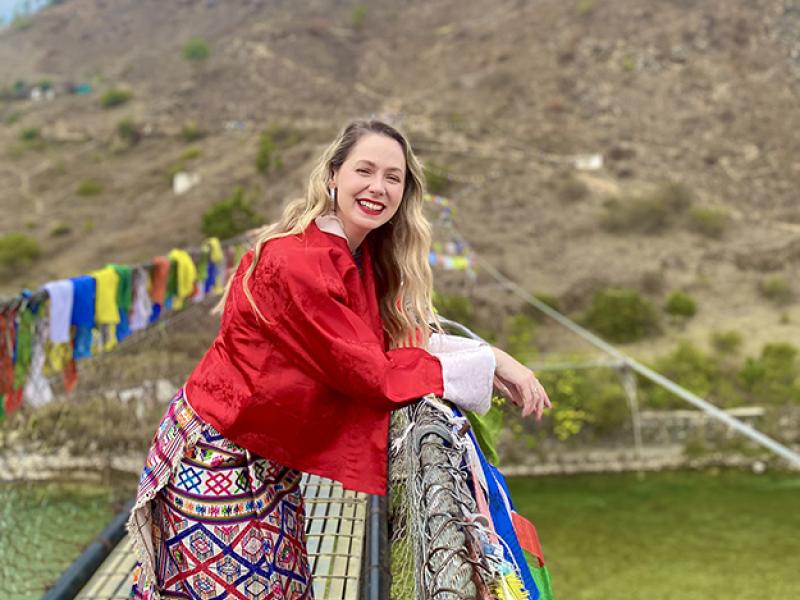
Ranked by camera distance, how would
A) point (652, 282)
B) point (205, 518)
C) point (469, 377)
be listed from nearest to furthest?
point (469, 377) < point (205, 518) < point (652, 282)

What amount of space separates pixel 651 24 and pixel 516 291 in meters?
25.6

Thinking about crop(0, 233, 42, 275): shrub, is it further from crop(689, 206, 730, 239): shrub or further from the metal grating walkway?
the metal grating walkway

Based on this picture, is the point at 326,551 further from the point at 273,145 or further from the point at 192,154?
the point at 192,154

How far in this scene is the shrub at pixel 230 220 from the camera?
2092 centimetres

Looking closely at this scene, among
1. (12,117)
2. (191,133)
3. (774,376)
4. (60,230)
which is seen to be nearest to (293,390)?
(774,376)

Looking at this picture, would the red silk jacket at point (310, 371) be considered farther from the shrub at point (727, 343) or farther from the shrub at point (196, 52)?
the shrub at point (196, 52)

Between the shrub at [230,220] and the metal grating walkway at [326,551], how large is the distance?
18629 millimetres

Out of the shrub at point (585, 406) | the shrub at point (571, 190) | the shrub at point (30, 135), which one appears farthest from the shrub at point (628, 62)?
the shrub at point (30, 135)

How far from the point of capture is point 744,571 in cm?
819

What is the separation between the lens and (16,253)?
23.6 meters

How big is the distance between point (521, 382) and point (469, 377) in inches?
5.8

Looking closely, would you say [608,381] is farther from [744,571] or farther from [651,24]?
[651,24]

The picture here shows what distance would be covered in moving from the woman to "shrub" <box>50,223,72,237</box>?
2858 centimetres

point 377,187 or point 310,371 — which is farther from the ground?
point 377,187
